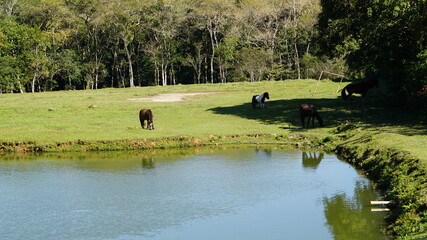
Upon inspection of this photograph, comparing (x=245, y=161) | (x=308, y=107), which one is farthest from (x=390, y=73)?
(x=245, y=161)

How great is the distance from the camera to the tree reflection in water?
48.0ft

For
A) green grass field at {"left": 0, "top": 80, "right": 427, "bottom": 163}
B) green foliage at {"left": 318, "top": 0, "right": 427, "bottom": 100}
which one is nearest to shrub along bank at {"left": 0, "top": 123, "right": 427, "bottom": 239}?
green grass field at {"left": 0, "top": 80, "right": 427, "bottom": 163}

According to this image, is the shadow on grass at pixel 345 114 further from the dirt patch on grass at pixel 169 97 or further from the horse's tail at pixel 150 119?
the dirt patch on grass at pixel 169 97

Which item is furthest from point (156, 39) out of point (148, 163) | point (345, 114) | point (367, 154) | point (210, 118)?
point (367, 154)

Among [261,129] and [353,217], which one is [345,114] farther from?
[353,217]

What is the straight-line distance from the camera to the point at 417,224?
1372 cm

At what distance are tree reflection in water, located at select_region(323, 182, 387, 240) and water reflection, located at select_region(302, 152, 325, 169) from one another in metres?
5.08

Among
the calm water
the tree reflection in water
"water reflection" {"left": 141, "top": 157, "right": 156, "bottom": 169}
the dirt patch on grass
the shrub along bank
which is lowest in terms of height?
the tree reflection in water

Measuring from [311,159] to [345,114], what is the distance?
35.5ft

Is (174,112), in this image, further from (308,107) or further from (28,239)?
(28,239)

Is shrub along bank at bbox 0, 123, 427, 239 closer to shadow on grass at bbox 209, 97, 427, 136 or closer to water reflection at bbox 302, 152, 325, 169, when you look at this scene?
water reflection at bbox 302, 152, 325, 169

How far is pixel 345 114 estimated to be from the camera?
35906mm

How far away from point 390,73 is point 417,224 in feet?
72.1

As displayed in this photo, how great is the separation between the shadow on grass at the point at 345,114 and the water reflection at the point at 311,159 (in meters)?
4.02
